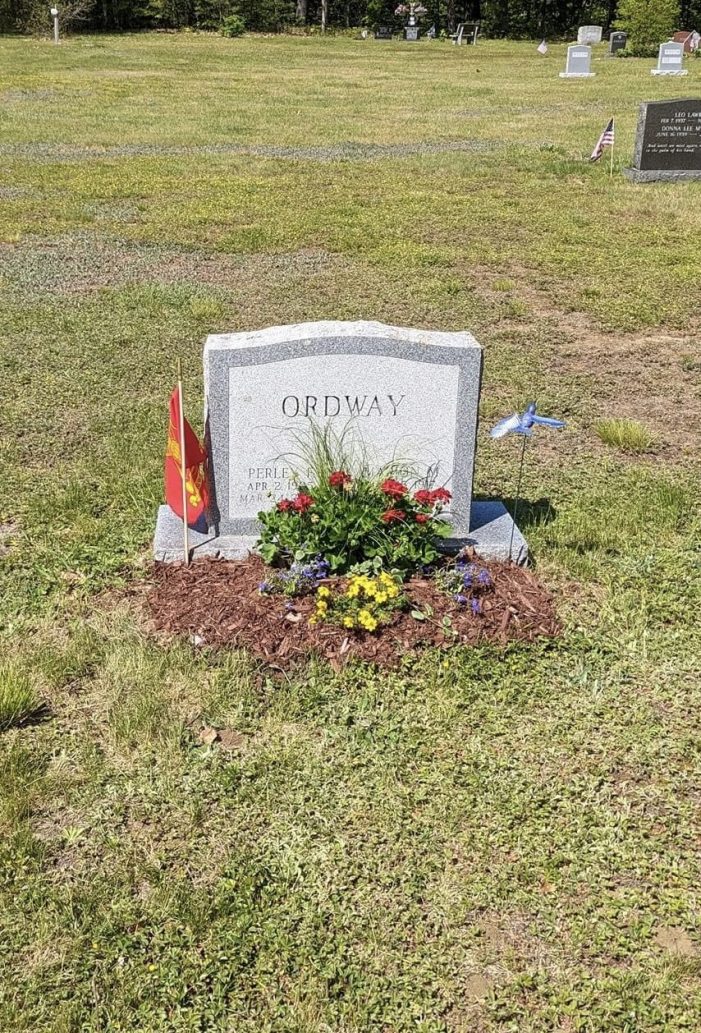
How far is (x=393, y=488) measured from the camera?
14.9 feet

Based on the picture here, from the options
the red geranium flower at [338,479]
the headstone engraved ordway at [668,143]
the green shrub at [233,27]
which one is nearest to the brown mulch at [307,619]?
the red geranium flower at [338,479]

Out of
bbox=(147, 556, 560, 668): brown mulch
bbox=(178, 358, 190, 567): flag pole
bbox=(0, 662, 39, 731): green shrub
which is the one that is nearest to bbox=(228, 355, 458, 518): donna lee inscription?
bbox=(178, 358, 190, 567): flag pole

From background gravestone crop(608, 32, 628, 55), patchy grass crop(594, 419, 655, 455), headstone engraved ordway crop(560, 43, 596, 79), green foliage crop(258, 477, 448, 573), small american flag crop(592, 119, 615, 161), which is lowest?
patchy grass crop(594, 419, 655, 455)

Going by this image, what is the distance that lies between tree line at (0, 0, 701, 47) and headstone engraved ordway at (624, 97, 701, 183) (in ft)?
116

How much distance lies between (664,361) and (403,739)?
18.7ft

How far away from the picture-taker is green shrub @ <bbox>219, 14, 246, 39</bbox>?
52.8m

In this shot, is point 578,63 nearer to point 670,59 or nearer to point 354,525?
point 670,59

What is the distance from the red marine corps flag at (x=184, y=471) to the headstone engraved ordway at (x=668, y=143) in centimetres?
1419

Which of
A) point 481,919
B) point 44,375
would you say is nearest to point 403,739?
point 481,919

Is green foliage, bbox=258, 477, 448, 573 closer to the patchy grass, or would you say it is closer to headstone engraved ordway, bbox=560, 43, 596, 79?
the patchy grass

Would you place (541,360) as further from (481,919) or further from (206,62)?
(206,62)

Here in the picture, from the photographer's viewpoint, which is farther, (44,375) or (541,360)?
(541,360)

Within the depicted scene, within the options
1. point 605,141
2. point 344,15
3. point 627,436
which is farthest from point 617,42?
point 627,436

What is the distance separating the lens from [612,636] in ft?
15.1
